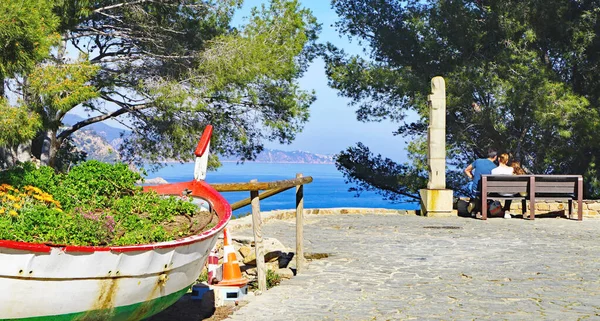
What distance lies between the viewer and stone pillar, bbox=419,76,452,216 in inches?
683

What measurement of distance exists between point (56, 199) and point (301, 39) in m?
18.0

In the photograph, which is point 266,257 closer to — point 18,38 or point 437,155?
point 18,38

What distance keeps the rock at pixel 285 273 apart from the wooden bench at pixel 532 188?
718 cm

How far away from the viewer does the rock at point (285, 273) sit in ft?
32.5

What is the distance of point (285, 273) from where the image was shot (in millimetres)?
9992

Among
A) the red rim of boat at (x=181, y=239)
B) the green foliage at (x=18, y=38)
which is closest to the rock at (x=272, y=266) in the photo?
the red rim of boat at (x=181, y=239)

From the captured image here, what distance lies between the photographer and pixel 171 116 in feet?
75.6

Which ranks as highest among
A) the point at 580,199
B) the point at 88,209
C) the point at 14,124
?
the point at 14,124

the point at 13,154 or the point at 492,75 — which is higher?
the point at 492,75

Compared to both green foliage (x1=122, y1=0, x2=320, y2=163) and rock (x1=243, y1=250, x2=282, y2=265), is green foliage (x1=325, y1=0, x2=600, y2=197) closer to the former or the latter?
green foliage (x1=122, y1=0, x2=320, y2=163)

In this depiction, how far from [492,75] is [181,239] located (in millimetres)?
20117

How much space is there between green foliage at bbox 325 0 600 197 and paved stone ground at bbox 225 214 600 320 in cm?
941

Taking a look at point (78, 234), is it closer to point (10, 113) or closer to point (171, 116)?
point (10, 113)

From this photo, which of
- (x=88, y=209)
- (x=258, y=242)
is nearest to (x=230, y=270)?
(x=258, y=242)
